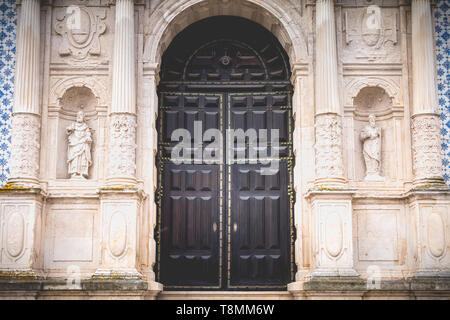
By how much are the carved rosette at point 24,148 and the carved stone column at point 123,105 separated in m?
1.51

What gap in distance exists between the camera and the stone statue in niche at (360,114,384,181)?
14.6 m

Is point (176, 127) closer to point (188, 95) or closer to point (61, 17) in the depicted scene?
point (188, 95)

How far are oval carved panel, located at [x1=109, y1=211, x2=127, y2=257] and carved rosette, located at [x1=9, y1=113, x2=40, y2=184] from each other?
1.84 meters

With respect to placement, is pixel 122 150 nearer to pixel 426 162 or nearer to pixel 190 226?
pixel 190 226

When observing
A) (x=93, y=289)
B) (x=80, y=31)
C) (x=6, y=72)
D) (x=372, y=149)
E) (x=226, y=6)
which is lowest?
(x=93, y=289)

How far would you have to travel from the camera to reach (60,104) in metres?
14.8

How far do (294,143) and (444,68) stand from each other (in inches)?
141

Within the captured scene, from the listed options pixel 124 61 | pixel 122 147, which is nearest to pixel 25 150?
pixel 122 147

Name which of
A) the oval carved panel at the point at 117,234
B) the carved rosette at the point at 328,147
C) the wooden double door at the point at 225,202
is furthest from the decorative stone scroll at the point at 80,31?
the carved rosette at the point at 328,147

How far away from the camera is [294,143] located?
1512cm

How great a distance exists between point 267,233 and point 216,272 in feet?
4.51

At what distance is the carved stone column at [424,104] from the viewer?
14031 mm

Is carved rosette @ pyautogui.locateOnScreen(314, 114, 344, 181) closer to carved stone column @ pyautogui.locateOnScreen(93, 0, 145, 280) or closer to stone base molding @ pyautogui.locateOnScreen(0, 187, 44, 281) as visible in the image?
carved stone column @ pyautogui.locateOnScreen(93, 0, 145, 280)
